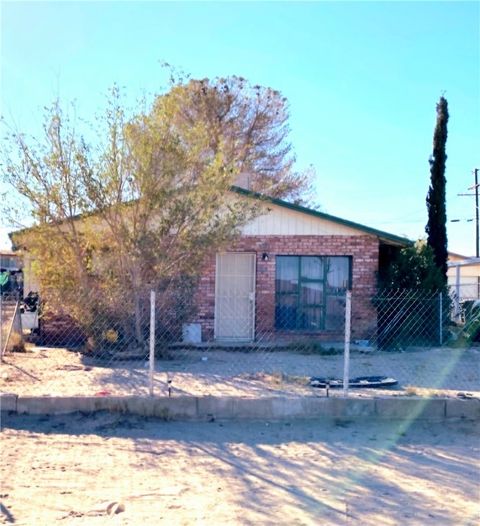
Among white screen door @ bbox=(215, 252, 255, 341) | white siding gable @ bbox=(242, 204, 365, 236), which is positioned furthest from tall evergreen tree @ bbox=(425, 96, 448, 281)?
white screen door @ bbox=(215, 252, 255, 341)

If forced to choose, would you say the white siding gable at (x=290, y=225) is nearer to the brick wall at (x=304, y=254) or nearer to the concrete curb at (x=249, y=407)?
the brick wall at (x=304, y=254)

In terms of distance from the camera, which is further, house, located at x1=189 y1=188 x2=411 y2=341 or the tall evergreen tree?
the tall evergreen tree

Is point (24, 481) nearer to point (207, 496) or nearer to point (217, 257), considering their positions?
point (207, 496)

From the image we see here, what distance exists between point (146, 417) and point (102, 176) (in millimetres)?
4389

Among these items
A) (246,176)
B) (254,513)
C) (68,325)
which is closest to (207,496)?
(254,513)

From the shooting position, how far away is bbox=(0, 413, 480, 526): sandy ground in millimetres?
4090

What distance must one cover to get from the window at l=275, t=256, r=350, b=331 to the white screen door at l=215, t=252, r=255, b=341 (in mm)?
639

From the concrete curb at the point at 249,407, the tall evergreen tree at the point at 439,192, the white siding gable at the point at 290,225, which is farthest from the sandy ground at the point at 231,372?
the tall evergreen tree at the point at 439,192

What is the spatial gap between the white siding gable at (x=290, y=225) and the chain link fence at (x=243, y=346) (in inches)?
52.4

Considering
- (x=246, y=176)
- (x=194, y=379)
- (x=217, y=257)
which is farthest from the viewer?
(x=246, y=176)

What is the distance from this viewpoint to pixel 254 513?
13.4 ft

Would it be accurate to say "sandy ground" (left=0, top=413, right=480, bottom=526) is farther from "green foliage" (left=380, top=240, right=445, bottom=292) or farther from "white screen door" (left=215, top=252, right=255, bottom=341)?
"green foliage" (left=380, top=240, right=445, bottom=292)

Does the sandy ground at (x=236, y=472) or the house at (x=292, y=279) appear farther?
the house at (x=292, y=279)

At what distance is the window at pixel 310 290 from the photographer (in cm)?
1303
